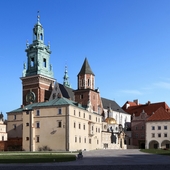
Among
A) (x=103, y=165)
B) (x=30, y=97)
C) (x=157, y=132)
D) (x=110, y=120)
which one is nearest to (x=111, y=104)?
(x=110, y=120)

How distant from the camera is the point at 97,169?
22.0 meters

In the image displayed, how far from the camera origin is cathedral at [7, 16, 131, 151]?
6144 centimetres

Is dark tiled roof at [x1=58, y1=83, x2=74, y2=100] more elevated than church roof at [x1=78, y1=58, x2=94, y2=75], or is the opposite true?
church roof at [x1=78, y1=58, x2=94, y2=75]

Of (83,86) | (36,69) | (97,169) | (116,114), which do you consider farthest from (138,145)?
(97,169)

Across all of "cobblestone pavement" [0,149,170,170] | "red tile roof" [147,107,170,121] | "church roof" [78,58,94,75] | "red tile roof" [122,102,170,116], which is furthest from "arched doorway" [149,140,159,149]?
"cobblestone pavement" [0,149,170,170]

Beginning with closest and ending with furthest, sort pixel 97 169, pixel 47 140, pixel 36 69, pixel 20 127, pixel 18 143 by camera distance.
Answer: pixel 97 169 < pixel 47 140 < pixel 18 143 < pixel 20 127 < pixel 36 69

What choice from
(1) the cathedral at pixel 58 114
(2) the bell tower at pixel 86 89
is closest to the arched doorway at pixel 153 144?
(1) the cathedral at pixel 58 114

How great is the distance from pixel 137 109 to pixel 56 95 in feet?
107

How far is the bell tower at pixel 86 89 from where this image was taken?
265ft

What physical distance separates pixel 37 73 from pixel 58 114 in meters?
29.1

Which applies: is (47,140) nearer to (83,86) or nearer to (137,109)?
(83,86)

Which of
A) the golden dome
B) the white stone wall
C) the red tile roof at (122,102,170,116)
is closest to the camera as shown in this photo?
the white stone wall

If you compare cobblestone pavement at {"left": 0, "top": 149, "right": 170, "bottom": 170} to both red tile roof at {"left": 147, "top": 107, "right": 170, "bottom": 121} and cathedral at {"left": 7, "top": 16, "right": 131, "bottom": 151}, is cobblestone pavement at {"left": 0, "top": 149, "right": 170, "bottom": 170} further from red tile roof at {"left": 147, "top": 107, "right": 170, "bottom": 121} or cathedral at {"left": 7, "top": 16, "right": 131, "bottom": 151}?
red tile roof at {"left": 147, "top": 107, "right": 170, "bottom": 121}

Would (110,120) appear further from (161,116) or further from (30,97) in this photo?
(30,97)
